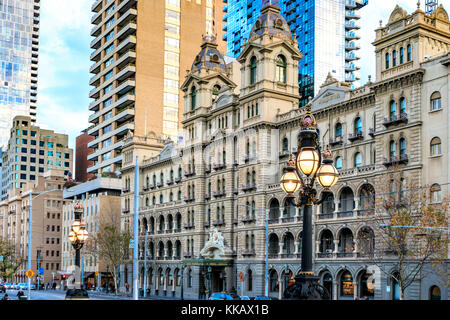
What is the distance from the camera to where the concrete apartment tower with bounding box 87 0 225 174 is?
128m

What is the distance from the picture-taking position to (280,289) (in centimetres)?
6875

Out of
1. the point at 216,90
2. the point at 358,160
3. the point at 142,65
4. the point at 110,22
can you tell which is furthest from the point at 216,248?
the point at 110,22

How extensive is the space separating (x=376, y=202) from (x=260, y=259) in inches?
820

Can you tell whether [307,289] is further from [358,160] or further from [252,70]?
[252,70]

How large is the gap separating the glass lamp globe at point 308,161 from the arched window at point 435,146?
3925 cm

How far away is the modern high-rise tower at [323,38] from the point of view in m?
154

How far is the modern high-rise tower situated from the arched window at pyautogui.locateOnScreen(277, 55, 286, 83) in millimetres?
75023

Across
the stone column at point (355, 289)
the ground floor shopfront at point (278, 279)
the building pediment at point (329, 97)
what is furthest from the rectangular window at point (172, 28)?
the stone column at point (355, 289)

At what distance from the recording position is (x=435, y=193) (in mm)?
51875

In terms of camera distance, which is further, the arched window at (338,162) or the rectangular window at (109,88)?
the rectangular window at (109,88)

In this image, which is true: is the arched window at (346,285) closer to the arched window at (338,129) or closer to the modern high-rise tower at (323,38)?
the arched window at (338,129)

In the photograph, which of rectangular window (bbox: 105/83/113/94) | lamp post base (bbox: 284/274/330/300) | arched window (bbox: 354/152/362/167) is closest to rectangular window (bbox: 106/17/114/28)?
rectangular window (bbox: 105/83/113/94)

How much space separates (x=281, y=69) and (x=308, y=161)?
60.3m

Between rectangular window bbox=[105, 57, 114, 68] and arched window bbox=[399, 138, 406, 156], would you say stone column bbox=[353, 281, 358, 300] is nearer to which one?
arched window bbox=[399, 138, 406, 156]
